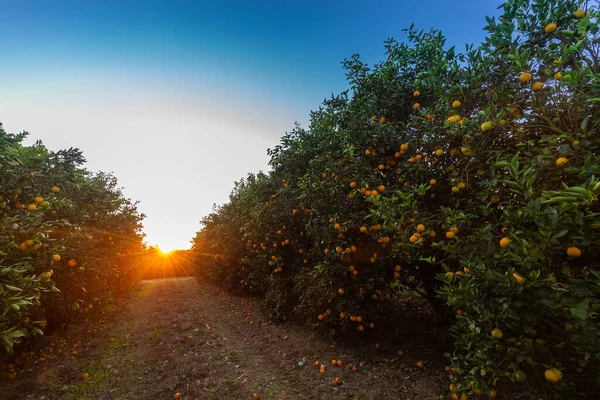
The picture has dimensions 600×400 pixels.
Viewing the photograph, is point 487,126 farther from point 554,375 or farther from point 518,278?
point 554,375

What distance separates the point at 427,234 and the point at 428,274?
8.06 feet

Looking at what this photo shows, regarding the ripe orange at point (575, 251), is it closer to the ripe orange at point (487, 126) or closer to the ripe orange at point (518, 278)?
the ripe orange at point (518, 278)

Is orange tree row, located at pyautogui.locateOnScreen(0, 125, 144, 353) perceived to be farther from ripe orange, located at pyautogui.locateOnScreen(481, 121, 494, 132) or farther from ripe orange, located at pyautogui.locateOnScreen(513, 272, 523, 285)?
ripe orange, located at pyautogui.locateOnScreen(481, 121, 494, 132)

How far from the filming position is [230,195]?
1612 cm

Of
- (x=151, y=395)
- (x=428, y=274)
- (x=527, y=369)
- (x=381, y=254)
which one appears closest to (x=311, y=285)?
(x=381, y=254)

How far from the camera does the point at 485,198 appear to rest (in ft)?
10.4

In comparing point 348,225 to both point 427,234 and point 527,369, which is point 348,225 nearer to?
point 427,234

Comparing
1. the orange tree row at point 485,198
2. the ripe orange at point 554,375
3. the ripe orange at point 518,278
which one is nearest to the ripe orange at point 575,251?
the orange tree row at point 485,198

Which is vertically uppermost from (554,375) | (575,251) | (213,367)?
(575,251)

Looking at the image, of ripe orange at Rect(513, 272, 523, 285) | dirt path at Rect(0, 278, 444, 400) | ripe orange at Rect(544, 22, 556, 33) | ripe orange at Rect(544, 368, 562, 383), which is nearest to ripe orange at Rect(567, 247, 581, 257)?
ripe orange at Rect(513, 272, 523, 285)

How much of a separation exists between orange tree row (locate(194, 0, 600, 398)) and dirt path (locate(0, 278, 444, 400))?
903mm

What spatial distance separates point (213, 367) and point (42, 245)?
156 inches

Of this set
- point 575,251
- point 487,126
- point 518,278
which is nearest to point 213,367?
point 518,278

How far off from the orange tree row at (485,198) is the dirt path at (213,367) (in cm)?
90
